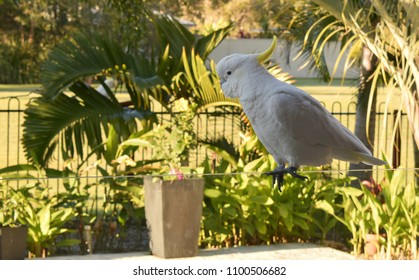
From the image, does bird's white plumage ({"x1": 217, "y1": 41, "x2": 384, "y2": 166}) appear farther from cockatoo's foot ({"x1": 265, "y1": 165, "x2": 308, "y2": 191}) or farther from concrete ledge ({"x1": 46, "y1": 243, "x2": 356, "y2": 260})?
concrete ledge ({"x1": 46, "y1": 243, "x2": 356, "y2": 260})

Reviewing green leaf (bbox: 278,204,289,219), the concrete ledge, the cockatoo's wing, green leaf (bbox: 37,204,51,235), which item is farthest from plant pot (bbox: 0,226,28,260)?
the cockatoo's wing

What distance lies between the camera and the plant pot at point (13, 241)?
4.82 m

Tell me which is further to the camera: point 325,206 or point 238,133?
point 238,133

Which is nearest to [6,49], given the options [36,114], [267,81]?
[36,114]

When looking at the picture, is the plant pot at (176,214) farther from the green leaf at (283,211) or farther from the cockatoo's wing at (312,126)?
the cockatoo's wing at (312,126)

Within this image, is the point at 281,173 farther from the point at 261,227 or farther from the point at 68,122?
the point at 68,122

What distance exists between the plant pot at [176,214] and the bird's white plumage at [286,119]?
3602 mm

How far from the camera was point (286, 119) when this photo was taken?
4.29ft

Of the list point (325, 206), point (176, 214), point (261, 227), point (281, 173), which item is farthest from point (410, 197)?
point (281, 173)

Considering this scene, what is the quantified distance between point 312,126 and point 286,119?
47 mm

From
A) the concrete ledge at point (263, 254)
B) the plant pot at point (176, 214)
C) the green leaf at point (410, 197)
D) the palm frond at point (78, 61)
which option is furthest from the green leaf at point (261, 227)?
the palm frond at point (78, 61)

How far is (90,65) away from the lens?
18.0ft

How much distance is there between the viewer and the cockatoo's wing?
1.24 metres

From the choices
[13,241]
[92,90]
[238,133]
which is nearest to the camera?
[13,241]
